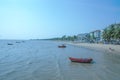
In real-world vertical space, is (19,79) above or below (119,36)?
below

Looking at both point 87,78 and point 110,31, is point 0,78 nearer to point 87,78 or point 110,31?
point 87,78

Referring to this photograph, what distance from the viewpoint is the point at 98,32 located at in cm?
14038

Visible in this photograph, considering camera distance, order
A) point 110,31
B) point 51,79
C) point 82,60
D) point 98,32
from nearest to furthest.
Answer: point 51,79, point 82,60, point 110,31, point 98,32

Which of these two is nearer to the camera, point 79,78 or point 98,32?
point 79,78

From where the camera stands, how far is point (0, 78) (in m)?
17.0

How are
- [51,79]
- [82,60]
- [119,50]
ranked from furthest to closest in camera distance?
[119,50]
[82,60]
[51,79]

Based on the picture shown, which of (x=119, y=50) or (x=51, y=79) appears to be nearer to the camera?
(x=51, y=79)

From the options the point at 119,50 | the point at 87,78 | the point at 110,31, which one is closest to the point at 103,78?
the point at 87,78

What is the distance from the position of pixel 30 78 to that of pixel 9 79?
2.09 meters

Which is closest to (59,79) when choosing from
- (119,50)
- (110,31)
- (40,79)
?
(40,79)

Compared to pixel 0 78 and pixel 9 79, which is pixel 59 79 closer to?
pixel 9 79

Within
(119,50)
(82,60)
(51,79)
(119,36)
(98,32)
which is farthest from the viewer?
(98,32)

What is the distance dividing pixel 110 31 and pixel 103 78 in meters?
63.0

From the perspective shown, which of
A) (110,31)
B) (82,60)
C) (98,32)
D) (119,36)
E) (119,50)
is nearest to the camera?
(82,60)
